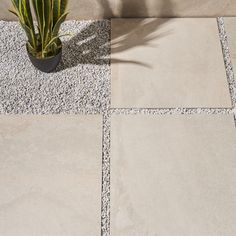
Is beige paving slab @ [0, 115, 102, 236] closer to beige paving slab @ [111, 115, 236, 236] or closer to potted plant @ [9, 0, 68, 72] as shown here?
beige paving slab @ [111, 115, 236, 236]

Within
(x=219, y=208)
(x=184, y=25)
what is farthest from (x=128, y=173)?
(x=184, y=25)

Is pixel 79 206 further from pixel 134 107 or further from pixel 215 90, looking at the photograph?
pixel 215 90

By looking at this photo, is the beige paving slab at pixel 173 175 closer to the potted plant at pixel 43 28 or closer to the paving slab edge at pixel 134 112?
the paving slab edge at pixel 134 112

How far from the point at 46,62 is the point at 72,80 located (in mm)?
125

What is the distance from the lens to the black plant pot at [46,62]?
1.62 metres

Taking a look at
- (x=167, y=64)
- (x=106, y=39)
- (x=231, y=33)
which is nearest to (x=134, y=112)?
(x=167, y=64)

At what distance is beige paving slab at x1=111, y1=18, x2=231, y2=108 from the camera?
5.37ft

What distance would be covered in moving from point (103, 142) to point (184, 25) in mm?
671

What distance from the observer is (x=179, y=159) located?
1489 millimetres

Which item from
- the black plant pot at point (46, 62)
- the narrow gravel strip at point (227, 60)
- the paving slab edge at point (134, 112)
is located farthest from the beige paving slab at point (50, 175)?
the narrow gravel strip at point (227, 60)

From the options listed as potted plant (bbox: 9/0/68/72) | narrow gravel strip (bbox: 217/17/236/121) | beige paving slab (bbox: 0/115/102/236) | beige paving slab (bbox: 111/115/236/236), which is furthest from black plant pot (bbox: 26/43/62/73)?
narrow gravel strip (bbox: 217/17/236/121)

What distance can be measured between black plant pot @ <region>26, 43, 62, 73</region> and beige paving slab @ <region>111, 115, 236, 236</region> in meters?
0.33

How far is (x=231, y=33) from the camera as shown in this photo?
71.5 inches

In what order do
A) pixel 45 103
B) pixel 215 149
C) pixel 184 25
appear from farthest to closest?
pixel 184 25
pixel 45 103
pixel 215 149
